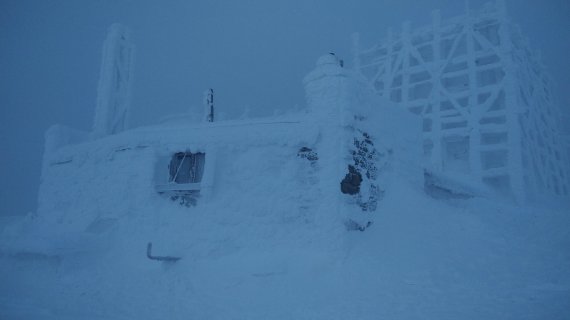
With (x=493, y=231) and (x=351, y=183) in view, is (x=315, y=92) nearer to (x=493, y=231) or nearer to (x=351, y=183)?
(x=351, y=183)

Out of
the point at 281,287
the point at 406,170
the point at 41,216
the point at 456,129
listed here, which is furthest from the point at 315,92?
the point at 456,129

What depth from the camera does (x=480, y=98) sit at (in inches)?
571

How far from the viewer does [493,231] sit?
825cm

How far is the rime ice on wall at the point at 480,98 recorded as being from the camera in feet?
42.9

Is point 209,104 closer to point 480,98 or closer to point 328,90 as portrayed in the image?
point 328,90

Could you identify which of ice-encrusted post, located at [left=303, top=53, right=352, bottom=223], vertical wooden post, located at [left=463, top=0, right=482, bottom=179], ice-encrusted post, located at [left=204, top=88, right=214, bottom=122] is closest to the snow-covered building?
ice-encrusted post, located at [left=303, top=53, right=352, bottom=223]

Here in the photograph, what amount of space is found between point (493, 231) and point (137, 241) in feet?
25.0

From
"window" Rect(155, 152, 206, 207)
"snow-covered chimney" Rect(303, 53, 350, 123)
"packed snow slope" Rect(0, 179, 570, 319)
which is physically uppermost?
"snow-covered chimney" Rect(303, 53, 350, 123)

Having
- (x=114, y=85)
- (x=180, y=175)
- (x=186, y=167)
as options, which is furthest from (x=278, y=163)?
(x=114, y=85)

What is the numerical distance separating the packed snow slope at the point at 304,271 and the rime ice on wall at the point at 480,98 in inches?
195

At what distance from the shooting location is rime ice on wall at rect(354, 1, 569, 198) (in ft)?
42.9

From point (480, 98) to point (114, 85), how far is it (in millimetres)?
13304

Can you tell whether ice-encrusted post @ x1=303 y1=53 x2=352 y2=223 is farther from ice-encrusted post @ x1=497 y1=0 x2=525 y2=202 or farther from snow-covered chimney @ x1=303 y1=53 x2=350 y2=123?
ice-encrusted post @ x1=497 y1=0 x2=525 y2=202

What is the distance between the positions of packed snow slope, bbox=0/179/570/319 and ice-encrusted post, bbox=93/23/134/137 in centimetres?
487
